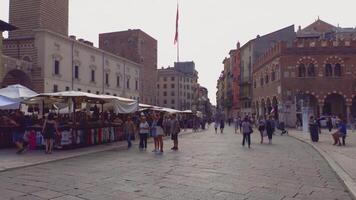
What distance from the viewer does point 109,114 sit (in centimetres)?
2319

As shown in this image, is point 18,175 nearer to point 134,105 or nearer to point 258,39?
point 134,105

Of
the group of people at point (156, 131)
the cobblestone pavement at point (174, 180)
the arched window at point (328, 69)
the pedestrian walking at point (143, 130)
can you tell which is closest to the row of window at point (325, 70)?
the arched window at point (328, 69)

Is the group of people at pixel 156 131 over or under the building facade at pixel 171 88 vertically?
under

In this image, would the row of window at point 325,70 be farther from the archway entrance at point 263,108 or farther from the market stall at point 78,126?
the market stall at point 78,126

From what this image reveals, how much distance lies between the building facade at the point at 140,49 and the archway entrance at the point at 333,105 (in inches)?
1442

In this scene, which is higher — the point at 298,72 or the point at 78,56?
the point at 78,56

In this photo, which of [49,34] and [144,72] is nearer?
[49,34]

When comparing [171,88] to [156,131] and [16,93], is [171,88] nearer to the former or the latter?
[16,93]

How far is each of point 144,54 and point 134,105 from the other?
50703mm

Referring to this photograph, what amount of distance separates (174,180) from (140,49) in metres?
62.2

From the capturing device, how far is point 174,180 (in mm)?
8359

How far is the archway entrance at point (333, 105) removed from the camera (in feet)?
134

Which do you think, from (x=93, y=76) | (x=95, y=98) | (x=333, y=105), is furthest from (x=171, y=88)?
(x=95, y=98)

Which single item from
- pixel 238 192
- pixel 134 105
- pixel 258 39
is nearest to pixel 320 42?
pixel 258 39
